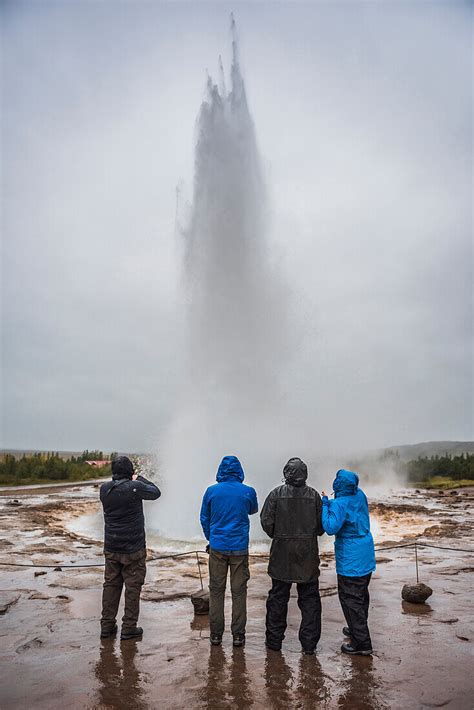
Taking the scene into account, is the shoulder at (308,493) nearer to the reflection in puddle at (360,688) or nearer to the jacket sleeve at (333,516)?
the jacket sleeve at (333,516)

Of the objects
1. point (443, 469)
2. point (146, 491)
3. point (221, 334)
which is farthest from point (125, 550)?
point (443, 469)

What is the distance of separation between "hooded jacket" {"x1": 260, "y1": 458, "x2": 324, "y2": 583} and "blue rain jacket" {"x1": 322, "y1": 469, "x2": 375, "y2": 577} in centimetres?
18

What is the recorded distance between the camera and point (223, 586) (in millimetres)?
5848

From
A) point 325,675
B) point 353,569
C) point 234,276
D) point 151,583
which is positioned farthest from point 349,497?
point 234,276

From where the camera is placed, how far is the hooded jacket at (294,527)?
18.2 ft

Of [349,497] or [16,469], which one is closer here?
[349,497]

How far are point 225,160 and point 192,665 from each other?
22249mm

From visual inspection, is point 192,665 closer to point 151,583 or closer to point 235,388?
point 151,583

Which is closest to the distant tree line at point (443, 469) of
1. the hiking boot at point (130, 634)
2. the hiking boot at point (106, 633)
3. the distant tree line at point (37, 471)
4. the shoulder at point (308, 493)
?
the distant tree line at point (37, 471)

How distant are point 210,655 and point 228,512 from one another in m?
1.50

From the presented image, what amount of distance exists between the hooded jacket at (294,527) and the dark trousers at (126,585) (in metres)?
1.62

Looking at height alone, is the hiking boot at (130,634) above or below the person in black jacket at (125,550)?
below

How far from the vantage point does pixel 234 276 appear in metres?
22.3

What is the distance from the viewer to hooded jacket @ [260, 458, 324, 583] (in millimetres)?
5559
